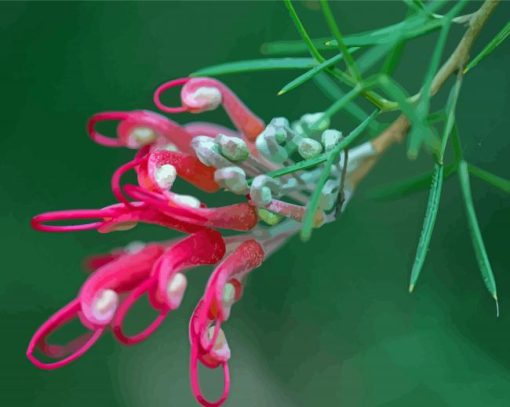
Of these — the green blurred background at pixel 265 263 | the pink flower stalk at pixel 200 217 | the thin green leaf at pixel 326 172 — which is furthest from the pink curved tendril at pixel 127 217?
the green blurred background at pixel 265 263

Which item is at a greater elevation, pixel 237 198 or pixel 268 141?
pixel 268 141

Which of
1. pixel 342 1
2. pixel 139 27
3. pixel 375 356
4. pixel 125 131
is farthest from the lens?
pixel 139 27

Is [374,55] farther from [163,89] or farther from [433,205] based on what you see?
[163,89]

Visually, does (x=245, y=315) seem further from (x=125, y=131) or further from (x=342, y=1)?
(x=125, y=131)

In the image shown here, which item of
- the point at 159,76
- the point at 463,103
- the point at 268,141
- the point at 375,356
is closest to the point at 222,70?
the point at 268,141

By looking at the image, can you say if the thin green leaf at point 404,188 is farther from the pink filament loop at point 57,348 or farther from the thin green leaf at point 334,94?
the pink filament loop at point 57,348

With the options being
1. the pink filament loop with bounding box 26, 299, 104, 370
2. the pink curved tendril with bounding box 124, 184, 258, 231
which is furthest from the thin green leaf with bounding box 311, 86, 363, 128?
the pink filament loop with bounding box 26, 299, 104, 370

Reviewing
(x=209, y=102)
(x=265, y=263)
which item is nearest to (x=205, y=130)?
(x=209, y=102)
